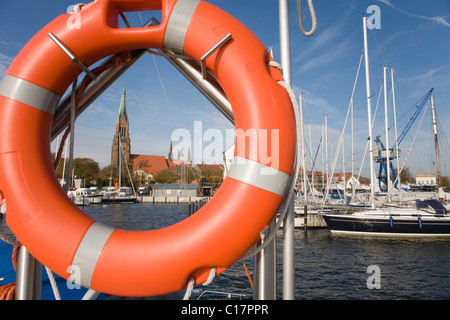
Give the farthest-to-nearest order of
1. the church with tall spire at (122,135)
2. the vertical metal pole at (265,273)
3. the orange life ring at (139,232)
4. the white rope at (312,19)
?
1. the church with tall spire at (122,135)
2. the white rope at (312,19)
3. the vertical metal pole at (265,273)
4. the orange life ring at (139,232)

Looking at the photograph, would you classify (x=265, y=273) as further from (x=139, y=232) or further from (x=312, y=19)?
(x=312, y=19)

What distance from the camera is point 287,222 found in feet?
4.14

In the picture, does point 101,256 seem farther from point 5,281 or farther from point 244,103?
point 5,281

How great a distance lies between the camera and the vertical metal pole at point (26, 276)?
1157 millimetres

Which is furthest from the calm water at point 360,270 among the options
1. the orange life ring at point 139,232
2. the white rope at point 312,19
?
the white rope at point 312,19

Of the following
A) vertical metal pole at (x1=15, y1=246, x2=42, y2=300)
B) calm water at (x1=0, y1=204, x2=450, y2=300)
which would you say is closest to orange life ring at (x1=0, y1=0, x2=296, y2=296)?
vertical metal pole at (x1=15, y1=246, x2=42, y2=300)

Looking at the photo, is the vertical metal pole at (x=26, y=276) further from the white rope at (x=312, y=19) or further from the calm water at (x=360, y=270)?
the calm water at (x=360, y=270)

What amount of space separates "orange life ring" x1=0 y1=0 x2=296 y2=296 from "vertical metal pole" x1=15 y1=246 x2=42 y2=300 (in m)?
0.11

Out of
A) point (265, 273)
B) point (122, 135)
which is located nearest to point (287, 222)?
point (265, 273)

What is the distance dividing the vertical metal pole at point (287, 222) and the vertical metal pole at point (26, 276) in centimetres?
108

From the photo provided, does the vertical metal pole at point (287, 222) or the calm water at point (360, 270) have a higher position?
the vertical metal pole at point (287, 222)

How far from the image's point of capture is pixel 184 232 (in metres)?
1.11
